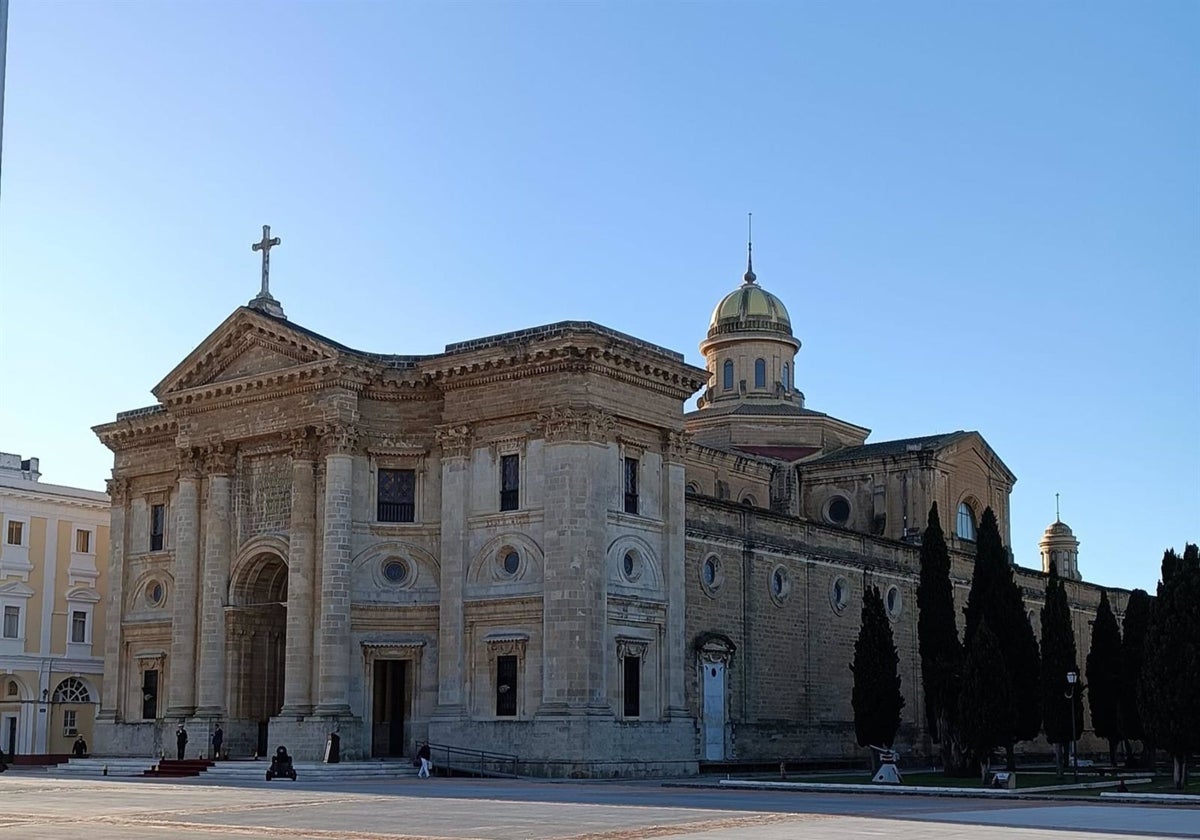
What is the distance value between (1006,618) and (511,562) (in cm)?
1440

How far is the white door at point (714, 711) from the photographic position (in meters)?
46.2

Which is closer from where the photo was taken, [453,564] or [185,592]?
[453,564]

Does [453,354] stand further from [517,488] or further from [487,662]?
[487,662]

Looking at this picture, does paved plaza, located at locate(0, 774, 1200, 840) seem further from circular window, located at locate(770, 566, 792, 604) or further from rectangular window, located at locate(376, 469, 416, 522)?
circular window, located at locate(770, 566, 792, 604)

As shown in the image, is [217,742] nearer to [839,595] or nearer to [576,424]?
[576,424]

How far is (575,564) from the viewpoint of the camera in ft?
137

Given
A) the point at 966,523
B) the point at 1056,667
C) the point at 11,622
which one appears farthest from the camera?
the point at 966,523

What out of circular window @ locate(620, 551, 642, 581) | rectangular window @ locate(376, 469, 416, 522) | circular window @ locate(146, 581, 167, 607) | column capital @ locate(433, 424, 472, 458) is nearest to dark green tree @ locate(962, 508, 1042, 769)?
circular window @ locate(620, 551, 642, 581)

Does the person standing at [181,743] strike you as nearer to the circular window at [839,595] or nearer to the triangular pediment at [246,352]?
the triangular pediment at [246,352]

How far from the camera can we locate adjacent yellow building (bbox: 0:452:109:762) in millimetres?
60875

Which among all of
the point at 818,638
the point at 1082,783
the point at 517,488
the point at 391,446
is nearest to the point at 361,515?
the point at 391,446

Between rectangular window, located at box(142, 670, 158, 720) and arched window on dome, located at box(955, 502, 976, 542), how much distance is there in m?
31.5

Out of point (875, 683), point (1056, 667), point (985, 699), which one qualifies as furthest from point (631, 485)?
point (1056, 667)

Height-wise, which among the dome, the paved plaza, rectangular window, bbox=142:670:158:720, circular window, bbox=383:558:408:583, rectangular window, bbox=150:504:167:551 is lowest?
the paved plaza
